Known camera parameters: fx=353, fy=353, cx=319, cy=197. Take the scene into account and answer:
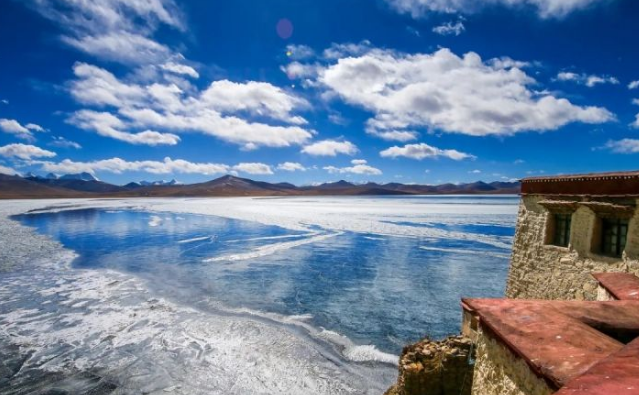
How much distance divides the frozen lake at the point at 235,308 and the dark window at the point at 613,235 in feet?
21.8

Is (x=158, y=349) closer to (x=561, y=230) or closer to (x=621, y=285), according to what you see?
(x=621, y=285)

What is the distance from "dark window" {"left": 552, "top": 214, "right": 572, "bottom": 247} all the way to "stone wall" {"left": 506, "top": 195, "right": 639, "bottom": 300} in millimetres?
303

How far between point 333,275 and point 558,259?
548 inches

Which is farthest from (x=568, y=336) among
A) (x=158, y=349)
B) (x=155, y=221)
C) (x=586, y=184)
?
(x=155, y=221)

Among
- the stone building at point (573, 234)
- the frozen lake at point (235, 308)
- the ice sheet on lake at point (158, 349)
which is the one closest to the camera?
the stone building at point (573, 234)

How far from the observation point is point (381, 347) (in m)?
13.6

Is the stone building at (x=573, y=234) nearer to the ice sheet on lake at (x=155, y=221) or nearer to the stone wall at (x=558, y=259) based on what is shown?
the stone wall at (x=558, y=259)

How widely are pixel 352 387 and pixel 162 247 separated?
27.1m

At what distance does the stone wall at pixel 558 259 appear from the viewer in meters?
10.2

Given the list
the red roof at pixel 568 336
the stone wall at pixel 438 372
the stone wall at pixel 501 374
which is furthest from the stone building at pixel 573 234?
the stone wall at pixel 501 374

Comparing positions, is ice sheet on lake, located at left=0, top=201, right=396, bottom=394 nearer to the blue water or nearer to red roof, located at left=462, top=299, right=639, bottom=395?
the blue water

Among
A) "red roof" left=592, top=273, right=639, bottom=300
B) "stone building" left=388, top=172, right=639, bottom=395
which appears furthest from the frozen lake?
"red roof" left=592, top=273, right=639, bottom=300

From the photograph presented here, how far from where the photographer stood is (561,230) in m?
12.6

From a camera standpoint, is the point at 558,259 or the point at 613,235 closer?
the point at 613,235
